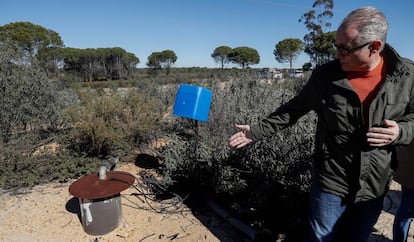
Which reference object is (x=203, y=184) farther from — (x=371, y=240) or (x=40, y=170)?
(x=40, y=170)

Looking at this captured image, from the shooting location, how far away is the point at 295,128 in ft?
8.82

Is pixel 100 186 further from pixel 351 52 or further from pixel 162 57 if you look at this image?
pixel 162 57

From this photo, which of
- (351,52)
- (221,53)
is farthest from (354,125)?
(221,53)

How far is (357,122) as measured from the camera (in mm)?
1305

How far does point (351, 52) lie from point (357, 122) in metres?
0.32

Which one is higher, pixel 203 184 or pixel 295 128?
pixel 295 128

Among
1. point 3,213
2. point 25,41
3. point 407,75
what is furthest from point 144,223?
point 25,41

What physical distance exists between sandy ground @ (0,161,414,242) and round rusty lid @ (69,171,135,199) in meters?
0.43

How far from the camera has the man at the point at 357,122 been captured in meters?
1.22

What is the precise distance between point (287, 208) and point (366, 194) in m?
1.35

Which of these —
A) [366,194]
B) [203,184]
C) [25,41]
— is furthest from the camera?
[25,41]

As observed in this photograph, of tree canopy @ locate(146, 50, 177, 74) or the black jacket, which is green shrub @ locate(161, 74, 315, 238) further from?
tree canopy @ locate(146, 50, 177, 74)

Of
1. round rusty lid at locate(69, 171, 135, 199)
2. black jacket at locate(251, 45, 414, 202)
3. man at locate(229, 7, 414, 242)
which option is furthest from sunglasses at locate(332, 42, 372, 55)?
round rusty lid at locate(69, 171, 135, 199)

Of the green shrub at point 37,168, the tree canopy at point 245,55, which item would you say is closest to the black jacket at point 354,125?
the green shrub at point 37,168
